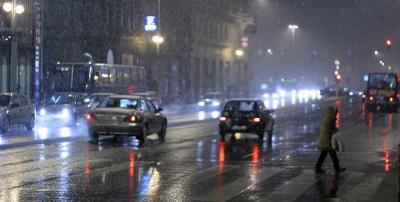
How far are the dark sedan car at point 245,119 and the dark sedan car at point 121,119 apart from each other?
273 centimetres

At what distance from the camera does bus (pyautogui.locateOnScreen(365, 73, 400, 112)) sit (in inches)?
2453

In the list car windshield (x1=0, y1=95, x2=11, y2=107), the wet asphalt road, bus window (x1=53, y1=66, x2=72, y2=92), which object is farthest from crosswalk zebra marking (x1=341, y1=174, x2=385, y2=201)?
bus window (x1=53, y1=66, x2=72, y2=92)

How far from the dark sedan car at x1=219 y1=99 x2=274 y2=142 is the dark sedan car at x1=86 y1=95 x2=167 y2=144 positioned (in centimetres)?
273

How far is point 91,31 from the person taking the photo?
201 feet

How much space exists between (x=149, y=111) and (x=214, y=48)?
201 ft

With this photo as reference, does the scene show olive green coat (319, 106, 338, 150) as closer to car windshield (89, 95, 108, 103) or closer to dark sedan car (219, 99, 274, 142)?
dark sedan car (219, 99, 274, 142)

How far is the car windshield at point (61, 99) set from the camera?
38219 millimetres

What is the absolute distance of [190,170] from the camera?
17219 millimetres

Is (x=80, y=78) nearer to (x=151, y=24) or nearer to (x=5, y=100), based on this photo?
(x=151, y=24)

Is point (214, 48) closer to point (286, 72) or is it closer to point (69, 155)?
point (286, 72)

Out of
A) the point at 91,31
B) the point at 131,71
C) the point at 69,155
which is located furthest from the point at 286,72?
the point at 69,155

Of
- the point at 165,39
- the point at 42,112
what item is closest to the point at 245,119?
the point at 42,112

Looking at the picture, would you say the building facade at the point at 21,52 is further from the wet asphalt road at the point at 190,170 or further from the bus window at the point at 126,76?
the wet asphalt road at the point at 190,170

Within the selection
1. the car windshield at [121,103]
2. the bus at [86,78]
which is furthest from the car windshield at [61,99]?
the car windshield at [121,103]
